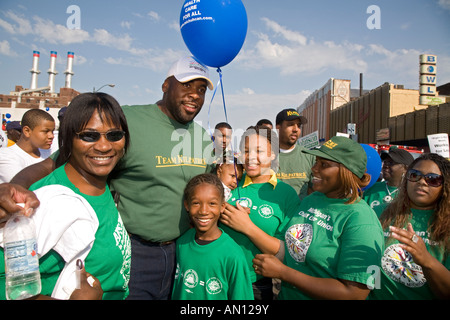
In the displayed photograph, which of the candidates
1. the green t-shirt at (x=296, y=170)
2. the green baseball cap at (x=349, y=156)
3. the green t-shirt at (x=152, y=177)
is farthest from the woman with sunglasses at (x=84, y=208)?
the green t-shirt at (x=296, y=170)

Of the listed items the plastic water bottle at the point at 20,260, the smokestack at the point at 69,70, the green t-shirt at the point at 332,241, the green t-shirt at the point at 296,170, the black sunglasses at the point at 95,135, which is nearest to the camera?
the plastic water bottle at the point at 20,260

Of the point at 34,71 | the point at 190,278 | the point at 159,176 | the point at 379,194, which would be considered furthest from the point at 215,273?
the point at 34,71

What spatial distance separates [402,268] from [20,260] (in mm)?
2276

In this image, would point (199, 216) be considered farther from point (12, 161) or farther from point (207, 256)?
point (12, 161)

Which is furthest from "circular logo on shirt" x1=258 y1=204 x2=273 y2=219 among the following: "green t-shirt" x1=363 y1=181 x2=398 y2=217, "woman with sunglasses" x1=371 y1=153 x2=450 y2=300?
"green t-shirt" x1=363 y1=181 x2=398 y2=217

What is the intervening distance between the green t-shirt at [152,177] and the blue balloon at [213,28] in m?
0.74

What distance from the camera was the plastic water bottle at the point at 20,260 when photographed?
1.18 m

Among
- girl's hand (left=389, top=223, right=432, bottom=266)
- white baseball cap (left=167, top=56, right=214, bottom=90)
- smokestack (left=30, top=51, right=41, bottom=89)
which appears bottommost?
girl's hand (left=389, top=223, right=432, bottom=266)

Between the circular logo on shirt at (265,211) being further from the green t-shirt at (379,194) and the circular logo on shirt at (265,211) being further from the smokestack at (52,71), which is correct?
the smokestack at (52,71)

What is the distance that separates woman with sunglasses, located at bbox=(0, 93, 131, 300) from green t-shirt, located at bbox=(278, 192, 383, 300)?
118 centimetres

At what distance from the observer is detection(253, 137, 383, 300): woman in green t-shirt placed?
178cm

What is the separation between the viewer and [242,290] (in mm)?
2094

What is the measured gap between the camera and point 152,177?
232 centimetres

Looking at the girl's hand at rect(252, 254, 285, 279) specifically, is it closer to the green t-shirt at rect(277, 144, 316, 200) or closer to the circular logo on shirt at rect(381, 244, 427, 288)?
the circular logo on shirt at rect(381, 244, 427, 288)
